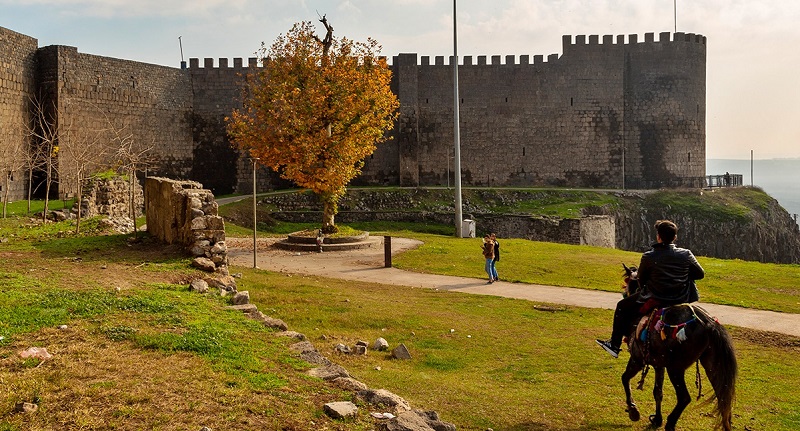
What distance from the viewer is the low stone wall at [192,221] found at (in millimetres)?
14672

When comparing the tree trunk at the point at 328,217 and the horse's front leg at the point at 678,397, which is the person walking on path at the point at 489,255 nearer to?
the tree trunk at the point at 328,217

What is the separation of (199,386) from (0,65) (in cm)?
2887

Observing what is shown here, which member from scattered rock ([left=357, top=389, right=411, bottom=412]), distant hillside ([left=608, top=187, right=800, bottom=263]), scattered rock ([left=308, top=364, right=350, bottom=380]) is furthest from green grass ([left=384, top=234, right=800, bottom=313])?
distant hillside ([left=608, top=187, right=800, bottom=263])

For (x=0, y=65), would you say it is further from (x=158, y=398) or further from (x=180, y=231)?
(x=158, y=398)

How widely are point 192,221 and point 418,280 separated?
6.36 meters

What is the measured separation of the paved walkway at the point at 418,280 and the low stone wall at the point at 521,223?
11513 millimetres

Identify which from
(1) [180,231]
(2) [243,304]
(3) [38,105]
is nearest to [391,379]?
(2) [243,304]

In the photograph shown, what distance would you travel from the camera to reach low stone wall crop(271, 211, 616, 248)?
3559 centimetres

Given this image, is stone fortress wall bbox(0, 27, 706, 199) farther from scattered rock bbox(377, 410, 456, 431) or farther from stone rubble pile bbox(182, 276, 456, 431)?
scattered rock bbox(377, 410, 456, 431)

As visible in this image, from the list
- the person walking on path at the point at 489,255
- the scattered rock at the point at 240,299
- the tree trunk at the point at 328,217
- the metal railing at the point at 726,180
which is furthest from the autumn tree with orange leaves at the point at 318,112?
the metal railing at the point at 726,180

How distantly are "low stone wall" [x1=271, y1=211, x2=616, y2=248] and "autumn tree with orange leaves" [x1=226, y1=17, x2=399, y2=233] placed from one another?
10.4m

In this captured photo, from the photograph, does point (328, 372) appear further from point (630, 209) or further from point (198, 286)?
point (630, 209)

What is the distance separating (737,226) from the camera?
4178 cm

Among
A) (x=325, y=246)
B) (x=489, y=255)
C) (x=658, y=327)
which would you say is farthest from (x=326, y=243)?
(x=658, y=327)
